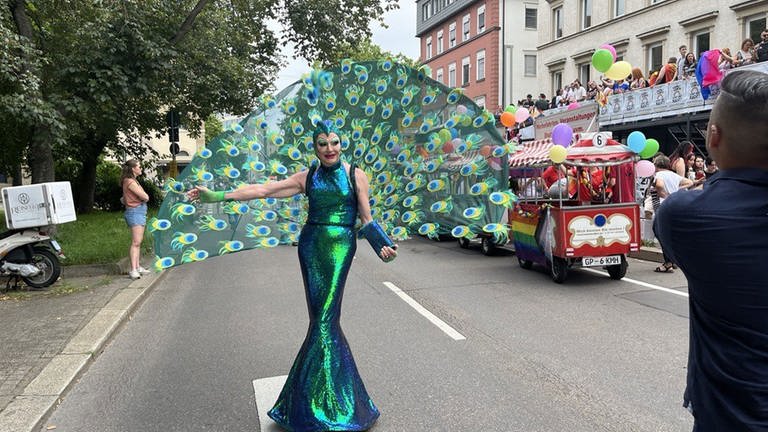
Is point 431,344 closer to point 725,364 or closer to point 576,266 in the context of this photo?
point 725,364

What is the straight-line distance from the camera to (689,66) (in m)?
15.9

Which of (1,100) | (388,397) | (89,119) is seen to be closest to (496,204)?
(388,397)

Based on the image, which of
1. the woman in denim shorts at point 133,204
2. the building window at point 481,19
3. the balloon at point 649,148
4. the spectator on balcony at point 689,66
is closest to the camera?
the balloon at point 649,148

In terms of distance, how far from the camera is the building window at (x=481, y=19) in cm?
4241

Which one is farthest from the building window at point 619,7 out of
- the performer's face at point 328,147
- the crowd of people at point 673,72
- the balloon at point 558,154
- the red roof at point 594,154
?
the performer's face at point 328,147

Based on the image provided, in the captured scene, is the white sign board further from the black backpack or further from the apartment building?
the apartment building

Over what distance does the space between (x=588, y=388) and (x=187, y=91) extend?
46.2 feet

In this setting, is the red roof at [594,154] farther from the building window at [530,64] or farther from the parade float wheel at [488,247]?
the building window at [530,64]

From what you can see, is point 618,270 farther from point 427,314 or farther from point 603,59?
point 427,314

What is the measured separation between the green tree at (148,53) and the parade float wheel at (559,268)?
795 centimetres

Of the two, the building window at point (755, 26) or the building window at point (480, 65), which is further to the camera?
the building window at point (480, 65)

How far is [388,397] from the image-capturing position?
4414mm

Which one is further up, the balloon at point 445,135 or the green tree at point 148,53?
the green tree at point 148,53

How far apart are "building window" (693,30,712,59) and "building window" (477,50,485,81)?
2112 cm
